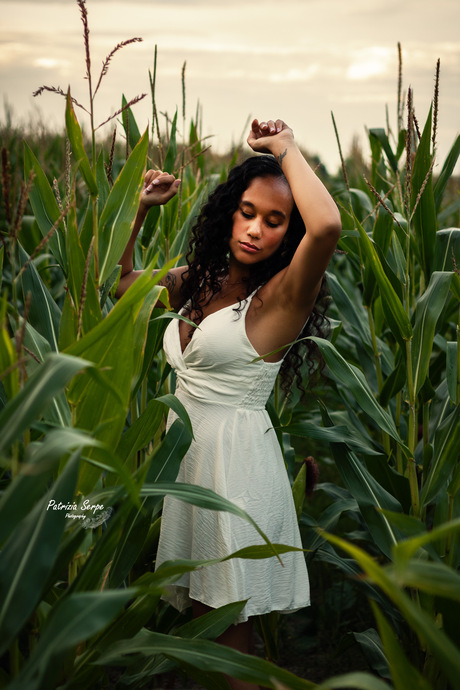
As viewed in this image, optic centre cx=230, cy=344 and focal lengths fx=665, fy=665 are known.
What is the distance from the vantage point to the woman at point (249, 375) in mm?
1451

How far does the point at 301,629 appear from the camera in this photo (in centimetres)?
236

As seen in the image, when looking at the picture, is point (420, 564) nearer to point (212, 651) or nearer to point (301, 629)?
point (212, 651)

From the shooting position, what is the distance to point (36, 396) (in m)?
0.79

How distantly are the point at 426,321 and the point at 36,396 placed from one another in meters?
1.03

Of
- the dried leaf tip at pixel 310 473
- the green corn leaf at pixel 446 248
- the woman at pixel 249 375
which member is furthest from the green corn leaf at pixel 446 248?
the dried leaf tip at pixel 310 473

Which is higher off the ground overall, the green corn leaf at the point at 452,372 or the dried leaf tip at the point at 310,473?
the green corn leaf at the point at 452,372

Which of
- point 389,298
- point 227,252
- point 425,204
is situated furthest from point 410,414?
point 227,252

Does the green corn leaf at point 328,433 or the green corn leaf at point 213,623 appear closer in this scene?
the green corn leaf at point 213,623

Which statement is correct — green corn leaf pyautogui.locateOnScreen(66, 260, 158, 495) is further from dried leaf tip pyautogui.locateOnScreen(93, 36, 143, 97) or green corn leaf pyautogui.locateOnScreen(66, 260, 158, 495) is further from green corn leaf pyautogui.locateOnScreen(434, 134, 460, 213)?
green corn leaf pyautogui.locateOnScreen(434, 134, 460, 213)

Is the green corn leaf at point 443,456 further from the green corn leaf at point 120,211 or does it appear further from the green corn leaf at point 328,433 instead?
the green corn leaf at point 120,211

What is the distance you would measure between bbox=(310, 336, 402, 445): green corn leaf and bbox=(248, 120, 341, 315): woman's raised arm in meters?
0.13

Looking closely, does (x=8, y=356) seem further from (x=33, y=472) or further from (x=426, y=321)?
(x=426, y=321)

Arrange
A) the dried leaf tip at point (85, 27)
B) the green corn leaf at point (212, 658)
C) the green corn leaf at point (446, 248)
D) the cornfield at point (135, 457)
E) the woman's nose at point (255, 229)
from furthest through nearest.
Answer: the green corn leaf at point (446, 248), the woman's nose at point (255, 229), the dried leaf tip at point (85, 27), the green corn leaf at point (212, 658), the cornfield at point (135, 457)

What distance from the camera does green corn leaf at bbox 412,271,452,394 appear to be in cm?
152
